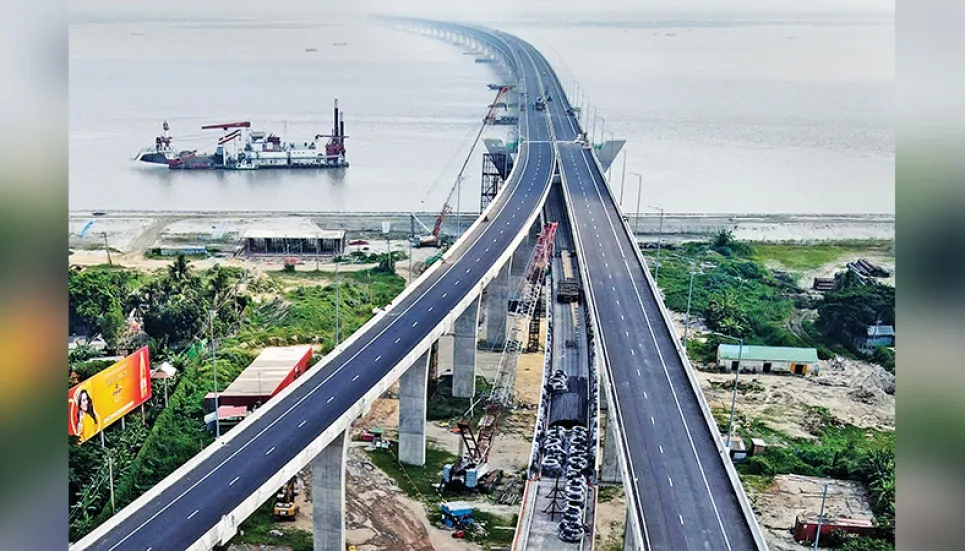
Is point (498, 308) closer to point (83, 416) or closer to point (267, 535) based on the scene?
point (267, 535)

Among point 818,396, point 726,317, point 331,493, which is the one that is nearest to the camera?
point 331,493

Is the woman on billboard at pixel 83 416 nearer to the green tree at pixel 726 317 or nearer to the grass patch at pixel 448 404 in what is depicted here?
the grass patch at pixel 448 404

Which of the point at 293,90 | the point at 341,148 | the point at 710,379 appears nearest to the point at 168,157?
the point at 341,148

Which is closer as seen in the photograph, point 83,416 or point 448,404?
point 83,416

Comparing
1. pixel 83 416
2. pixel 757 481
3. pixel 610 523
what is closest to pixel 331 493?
pixel 83 416

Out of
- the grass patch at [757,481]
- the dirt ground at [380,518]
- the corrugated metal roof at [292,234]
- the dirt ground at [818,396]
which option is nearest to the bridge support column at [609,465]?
the grass patch at [757,481]

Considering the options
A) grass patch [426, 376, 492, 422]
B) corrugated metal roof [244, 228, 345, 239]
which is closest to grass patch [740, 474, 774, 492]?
grass patch [426, 376, 492, 422]
